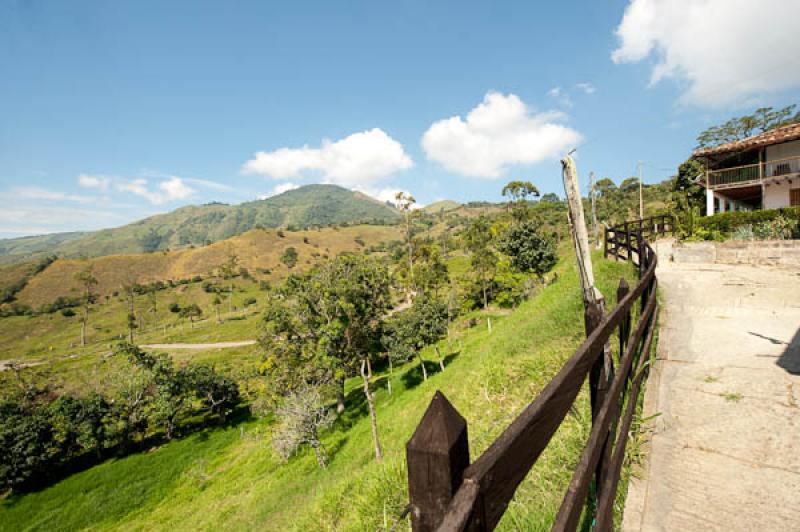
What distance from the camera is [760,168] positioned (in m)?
21.5

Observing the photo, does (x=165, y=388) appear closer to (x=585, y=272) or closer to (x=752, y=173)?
(x=585, y=272)

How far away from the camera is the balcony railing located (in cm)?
2087

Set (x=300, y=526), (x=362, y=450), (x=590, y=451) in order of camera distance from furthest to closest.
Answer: (x=362, y=450), (x=300, y=526), (x=590, y=451)

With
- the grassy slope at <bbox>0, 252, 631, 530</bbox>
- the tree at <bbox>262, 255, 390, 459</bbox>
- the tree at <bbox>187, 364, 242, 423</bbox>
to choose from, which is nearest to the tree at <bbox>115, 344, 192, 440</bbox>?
the tree at <bbox>187, 364, 242, 423</bbox>

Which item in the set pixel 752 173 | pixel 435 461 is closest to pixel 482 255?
pixel 752 173

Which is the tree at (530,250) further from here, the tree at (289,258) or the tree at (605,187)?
the tree at (289,258)

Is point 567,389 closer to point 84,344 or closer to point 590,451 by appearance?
point 590,451

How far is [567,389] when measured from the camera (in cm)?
141

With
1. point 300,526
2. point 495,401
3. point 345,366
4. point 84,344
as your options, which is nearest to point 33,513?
point 345,366

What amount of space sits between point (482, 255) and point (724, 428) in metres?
36.6

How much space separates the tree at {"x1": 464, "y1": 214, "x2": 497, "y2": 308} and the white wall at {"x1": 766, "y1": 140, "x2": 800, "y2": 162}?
22.0 metres

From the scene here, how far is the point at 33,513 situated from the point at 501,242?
143ft

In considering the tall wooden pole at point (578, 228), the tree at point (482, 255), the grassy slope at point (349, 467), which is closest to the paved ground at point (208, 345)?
the grassy slope at point (349, 467)

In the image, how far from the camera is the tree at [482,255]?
38.6 metres
